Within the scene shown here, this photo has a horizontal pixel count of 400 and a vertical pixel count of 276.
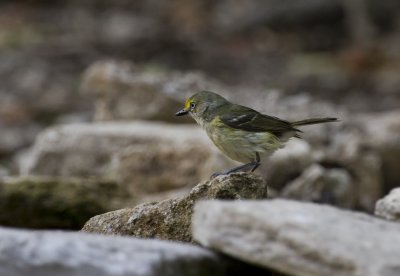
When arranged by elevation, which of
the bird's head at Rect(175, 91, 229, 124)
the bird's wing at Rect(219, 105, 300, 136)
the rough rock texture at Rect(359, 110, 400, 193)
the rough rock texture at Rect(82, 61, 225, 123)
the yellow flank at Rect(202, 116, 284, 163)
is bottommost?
the yellow flank at Rect(202, 116, 284, 163)

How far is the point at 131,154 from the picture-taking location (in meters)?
8.62

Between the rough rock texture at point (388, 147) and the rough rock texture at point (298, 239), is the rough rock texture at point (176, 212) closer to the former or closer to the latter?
the rough rock texture at point (298, 239)

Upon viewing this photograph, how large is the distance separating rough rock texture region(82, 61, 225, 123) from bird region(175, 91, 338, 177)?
9.08ft

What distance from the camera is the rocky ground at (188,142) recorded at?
12.7 ft

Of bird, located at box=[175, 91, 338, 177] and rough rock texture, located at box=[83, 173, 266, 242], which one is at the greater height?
bird, located at box=[175, 91, 338, 177]

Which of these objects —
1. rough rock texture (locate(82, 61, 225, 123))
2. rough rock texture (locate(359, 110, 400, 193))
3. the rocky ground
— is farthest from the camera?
rough rock texture (locate(82, 61, 225, 123))

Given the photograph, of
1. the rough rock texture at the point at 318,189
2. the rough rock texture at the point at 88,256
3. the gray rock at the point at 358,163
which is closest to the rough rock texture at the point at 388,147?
the gray rock at the point at 358,163

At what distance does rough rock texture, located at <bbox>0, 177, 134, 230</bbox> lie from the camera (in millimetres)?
7113

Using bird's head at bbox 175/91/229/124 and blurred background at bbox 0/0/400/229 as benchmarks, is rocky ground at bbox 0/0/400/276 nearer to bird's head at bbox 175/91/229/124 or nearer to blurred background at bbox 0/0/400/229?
blurred background at bbox 0/0/400/229

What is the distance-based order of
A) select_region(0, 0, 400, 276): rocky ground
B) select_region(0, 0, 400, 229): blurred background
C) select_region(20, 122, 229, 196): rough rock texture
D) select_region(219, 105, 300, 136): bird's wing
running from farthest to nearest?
select_region(20, 122, 229, 196): rough rock texture < select_region(0, 0, 400, 229): blurred background < select_region(219, 105, 300, 136): bird's wing < select_region(0, 0, 400, 276): rocky ground

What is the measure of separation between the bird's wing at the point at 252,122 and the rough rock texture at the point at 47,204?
1.17 metres

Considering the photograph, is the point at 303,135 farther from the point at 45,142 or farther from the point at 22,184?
the point at 22,184

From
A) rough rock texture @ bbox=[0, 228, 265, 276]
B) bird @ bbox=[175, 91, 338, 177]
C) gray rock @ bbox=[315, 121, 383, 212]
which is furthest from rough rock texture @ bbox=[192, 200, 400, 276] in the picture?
gray rock @ bbox=[315, 121, 383, 212]

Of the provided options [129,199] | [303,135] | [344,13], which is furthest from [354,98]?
[129,199]
